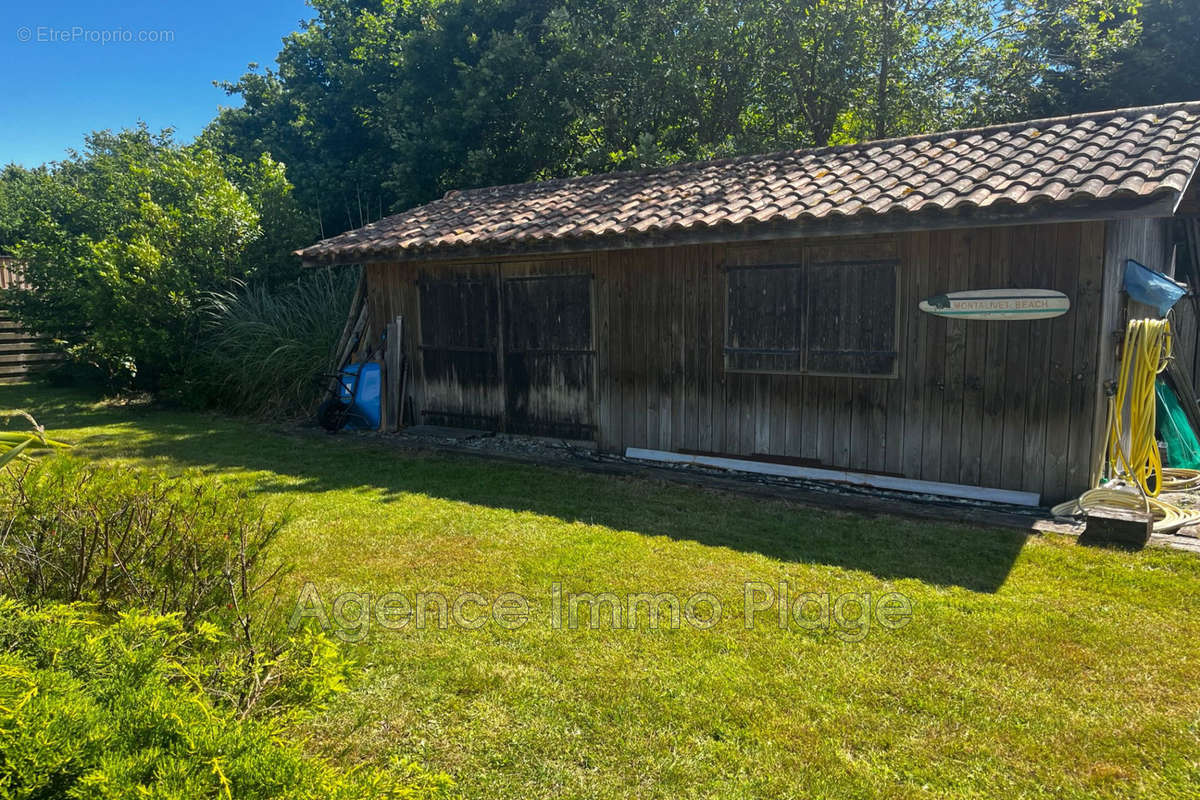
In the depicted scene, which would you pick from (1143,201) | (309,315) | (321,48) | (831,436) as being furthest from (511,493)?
(321,48)

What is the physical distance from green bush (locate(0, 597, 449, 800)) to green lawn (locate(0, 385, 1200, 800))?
3.27 ft

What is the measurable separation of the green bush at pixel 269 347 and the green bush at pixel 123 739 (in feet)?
30.5

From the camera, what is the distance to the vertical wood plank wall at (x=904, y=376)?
18.9 ft

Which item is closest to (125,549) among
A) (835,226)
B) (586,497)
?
(586,497)

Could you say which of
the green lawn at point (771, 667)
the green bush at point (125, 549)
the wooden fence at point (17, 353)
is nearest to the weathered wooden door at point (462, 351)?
the green lawn at point (771, 667)

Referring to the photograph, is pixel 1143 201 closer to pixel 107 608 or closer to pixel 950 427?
pixel 950 427

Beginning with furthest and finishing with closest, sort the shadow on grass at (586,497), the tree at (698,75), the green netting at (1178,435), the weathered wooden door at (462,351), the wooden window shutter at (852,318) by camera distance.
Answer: the tree at (698,75) → the weathered wooden door at (462,351) → the green netting at (1178,435) → the wooden window shutter at (852,318) → the shadow on grass at (586,497)

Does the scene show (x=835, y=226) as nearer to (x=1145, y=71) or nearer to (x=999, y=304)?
(x=999, y=304)

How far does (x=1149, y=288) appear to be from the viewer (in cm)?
566

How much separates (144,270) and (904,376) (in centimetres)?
1142

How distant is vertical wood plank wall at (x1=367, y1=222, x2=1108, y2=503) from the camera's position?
577cm

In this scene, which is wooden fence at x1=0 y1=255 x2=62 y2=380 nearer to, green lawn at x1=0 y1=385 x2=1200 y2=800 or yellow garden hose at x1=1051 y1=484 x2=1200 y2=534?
green lawn at x1=0 y1=385 x2=1200 y2=800

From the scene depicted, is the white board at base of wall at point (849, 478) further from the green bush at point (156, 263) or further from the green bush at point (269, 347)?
the green bush at point (156, 263)

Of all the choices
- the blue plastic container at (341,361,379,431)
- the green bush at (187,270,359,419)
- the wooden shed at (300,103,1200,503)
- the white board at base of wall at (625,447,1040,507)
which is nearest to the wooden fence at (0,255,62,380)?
the green bush at (187,270,359,419)
